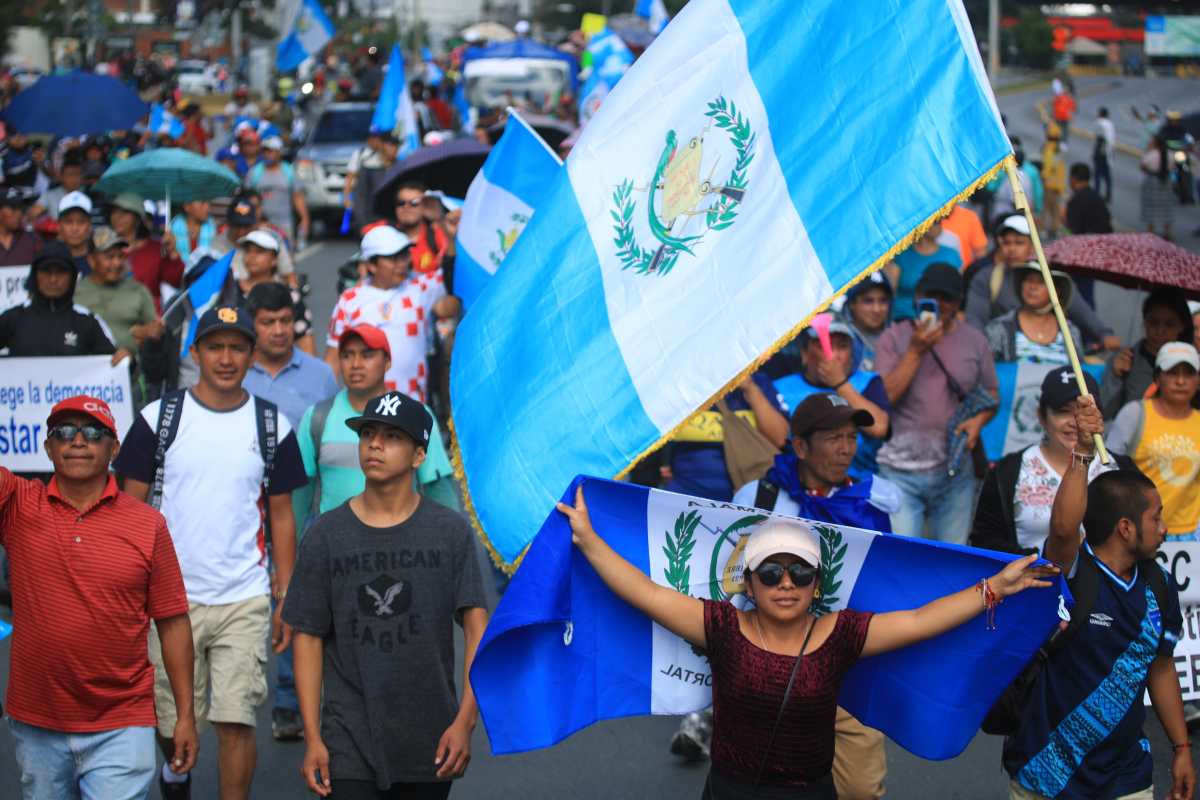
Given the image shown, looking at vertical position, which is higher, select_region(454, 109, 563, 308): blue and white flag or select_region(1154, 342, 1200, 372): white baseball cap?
select_region(454, 109, 563, 308): blue and white flag

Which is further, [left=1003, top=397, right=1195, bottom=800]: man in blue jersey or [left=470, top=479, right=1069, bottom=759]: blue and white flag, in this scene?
[left=1003, top=397, right=1195, bottom=800]: man in blue jersey

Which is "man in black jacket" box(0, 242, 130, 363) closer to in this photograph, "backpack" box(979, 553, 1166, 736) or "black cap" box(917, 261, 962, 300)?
"black cap" box(917, 261, 962, 300)

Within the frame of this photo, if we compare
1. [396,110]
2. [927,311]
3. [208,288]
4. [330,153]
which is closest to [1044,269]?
[927,311]

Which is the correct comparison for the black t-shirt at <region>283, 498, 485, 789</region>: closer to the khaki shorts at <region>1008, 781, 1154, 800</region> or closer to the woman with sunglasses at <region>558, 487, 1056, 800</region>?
the woman with sunglasses at <region>558, 487, 1056, 800</region>

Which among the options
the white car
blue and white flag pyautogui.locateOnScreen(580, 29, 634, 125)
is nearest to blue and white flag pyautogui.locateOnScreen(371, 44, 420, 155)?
blue and white flag pyautogui.locateOnScreen(580, 29, 634, 125)

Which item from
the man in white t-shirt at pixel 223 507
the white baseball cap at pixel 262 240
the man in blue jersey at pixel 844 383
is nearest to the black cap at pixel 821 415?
the man in blue jersey at pixel 844 383

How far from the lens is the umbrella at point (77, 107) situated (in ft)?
54.4

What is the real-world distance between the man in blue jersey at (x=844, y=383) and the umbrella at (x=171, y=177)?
6535mm

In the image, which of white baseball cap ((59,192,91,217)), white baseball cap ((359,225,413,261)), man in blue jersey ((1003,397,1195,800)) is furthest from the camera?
white baseball cap ((59,192,91,217))

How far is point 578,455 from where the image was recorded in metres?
5.04

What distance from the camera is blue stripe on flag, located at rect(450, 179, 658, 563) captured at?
198 inches

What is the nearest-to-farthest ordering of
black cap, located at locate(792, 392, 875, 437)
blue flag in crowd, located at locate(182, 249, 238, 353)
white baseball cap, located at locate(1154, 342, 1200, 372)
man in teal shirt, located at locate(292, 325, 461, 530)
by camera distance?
black cap, located at locate(792, 392, 875, 437) → man in teal shirt, located at locate(292, 325, 461, 530) → white baseball cap, located at locate(1154, 342, 1200, 372) → blue flag in crowd, located at locate(182, 249, 238, 353)

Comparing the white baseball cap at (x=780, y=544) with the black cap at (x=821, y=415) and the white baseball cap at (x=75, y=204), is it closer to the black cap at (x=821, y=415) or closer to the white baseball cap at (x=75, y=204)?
the black cap at (x=821, y=415)

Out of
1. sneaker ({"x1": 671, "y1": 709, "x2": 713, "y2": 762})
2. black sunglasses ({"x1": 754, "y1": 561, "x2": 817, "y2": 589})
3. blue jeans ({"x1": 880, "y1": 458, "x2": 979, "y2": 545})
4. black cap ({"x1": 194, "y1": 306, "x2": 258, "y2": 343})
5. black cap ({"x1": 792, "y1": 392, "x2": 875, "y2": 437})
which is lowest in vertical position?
sneaker ({"x1": 671, "y1": 709, "x2": 713, "y2": 762})
